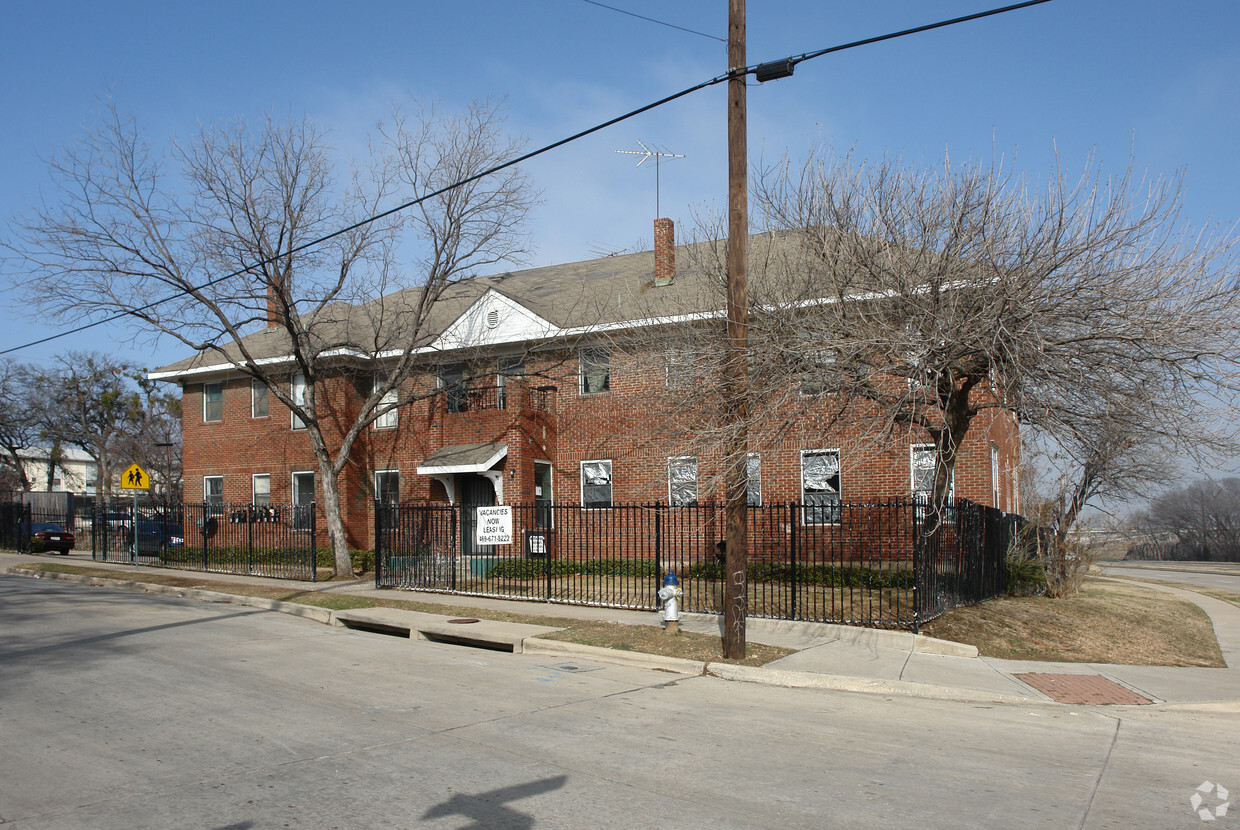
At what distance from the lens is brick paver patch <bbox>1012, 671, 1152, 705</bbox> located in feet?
31.4

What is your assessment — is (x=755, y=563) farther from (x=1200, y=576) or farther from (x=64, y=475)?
(x=64, y=475)

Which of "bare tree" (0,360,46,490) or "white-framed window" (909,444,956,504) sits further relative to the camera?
"bare tree" (0,360,46,490)

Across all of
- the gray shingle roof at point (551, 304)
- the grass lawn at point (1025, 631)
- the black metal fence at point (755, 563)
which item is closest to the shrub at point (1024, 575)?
the black metal fence at point (755, 563)

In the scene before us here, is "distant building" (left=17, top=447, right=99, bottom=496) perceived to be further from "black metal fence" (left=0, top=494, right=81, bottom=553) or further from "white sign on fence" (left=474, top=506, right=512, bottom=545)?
"white sign on fence" (left=474, top=506, right=512, bottom=545)

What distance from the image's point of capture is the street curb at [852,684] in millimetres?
9594

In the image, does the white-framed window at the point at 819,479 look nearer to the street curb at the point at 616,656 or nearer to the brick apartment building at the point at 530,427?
the brick apartment building at the point at 530,427

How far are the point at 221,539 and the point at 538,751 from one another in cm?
2187

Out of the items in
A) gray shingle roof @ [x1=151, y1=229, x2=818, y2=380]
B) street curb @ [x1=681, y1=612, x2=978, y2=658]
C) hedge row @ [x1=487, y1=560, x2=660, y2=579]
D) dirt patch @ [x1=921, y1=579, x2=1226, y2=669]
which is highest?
gray shingle roof @ [x1=151, y1=229, x2=818, y2=380]

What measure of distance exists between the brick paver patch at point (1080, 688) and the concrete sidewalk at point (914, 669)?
0.01 metres

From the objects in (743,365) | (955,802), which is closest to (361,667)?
(743,365)

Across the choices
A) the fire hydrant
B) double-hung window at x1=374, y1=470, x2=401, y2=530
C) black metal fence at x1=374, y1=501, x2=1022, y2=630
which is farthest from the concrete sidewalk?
double-hung window at x1=374, y1=470, x2=401, y2=530

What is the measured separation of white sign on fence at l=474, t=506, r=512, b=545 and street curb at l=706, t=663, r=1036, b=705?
684 cm

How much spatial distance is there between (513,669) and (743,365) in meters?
4.77

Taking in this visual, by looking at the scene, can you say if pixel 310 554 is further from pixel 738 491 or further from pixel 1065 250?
pixel 1065 250
